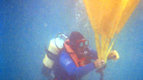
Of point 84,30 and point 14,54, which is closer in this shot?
point 84,30

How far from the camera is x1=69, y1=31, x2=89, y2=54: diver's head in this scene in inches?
132

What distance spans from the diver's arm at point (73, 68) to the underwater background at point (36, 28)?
41.7ft

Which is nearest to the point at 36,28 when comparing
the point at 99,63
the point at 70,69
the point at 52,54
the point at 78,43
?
the point at 52,54

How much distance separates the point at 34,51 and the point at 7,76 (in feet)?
26.8

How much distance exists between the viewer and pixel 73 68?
3.01 m

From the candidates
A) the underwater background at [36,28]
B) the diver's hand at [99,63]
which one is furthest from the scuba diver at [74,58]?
the underwater background at [36,28]

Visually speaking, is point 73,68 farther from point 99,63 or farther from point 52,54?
point 52,54

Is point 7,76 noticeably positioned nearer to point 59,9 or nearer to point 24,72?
point 24,72

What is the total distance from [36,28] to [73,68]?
22.1 metres

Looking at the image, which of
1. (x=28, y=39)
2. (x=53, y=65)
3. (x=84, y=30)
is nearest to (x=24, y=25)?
(x=28, y=39)

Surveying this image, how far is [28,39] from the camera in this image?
2450 cm

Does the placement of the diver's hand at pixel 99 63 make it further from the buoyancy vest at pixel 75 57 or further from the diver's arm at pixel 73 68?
the buoyancy vest at pixel 75 57

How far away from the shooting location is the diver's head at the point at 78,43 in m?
3.35

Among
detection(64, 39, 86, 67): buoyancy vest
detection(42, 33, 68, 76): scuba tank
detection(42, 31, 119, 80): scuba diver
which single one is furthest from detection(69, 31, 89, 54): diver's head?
detection(42, 33, 68, 76): scuba tank
